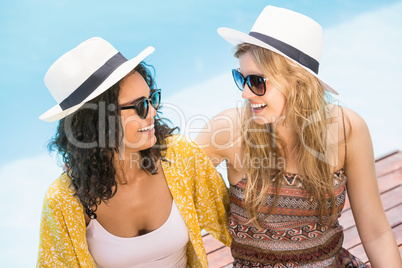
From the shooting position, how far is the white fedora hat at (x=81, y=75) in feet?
6.48

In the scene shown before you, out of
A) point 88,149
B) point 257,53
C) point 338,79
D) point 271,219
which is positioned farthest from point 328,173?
point 338,79

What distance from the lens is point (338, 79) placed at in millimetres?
7180

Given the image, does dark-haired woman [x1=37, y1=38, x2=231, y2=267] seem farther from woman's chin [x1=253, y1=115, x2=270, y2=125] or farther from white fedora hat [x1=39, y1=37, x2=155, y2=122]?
woman's chin [x1=253, y1=115, x2=270, y2=125]

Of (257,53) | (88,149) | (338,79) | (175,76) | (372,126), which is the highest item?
(257,53)

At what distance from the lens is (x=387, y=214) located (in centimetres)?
339

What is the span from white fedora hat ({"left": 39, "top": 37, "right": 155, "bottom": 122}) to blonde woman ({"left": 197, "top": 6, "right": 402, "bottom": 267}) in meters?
0.59

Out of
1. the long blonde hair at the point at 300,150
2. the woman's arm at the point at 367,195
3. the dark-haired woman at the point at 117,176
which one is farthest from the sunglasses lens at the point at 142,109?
the woman's arm at the point at 367,195

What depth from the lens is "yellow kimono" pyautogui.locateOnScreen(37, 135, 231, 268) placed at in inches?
81.6

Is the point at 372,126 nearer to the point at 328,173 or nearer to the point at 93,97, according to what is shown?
the point at 328,173

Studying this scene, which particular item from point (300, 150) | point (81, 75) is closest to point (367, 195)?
point (300, 150)

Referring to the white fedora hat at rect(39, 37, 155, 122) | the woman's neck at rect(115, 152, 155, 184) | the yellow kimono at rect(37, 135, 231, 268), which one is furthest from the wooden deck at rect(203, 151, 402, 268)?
the white fedora hat at rect(39, 37, 155, 122)

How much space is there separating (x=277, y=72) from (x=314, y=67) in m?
0.20

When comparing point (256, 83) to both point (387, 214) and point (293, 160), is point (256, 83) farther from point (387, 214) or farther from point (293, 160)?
point (387, 214)

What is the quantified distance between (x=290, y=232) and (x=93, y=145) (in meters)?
1.01
